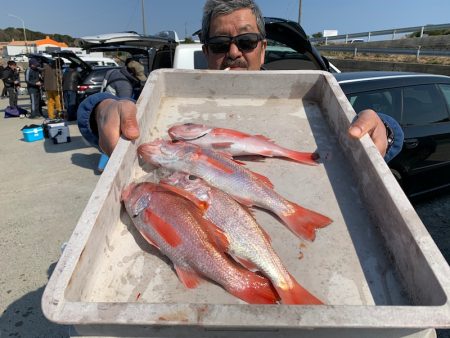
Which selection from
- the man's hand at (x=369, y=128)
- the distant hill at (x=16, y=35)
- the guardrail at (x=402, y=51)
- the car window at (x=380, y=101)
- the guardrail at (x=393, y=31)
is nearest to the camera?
the man's hand at (x=369, y=128)

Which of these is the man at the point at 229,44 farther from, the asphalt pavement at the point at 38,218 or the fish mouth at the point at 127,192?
the asphalt pavement at the point at 38,218

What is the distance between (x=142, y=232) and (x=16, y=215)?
5479mm

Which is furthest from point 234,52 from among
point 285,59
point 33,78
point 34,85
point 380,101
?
point 33,78

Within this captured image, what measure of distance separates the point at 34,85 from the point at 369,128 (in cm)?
1759

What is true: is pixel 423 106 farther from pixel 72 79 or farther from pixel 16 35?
pixel 16 35

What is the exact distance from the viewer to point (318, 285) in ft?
4.25

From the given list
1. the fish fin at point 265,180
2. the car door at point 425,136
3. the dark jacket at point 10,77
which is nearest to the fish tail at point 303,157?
the fish fin at point 265,180

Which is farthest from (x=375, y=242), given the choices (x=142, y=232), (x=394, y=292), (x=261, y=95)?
(x=261, y=95)

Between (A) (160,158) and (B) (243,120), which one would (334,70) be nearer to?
(B) (243,120)

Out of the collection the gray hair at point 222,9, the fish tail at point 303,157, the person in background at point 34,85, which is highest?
the gray hair at point 222,9

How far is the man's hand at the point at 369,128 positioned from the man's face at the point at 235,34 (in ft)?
3.96

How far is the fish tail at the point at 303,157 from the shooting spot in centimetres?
189

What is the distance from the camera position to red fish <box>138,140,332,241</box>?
153cm

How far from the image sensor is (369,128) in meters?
1.76
